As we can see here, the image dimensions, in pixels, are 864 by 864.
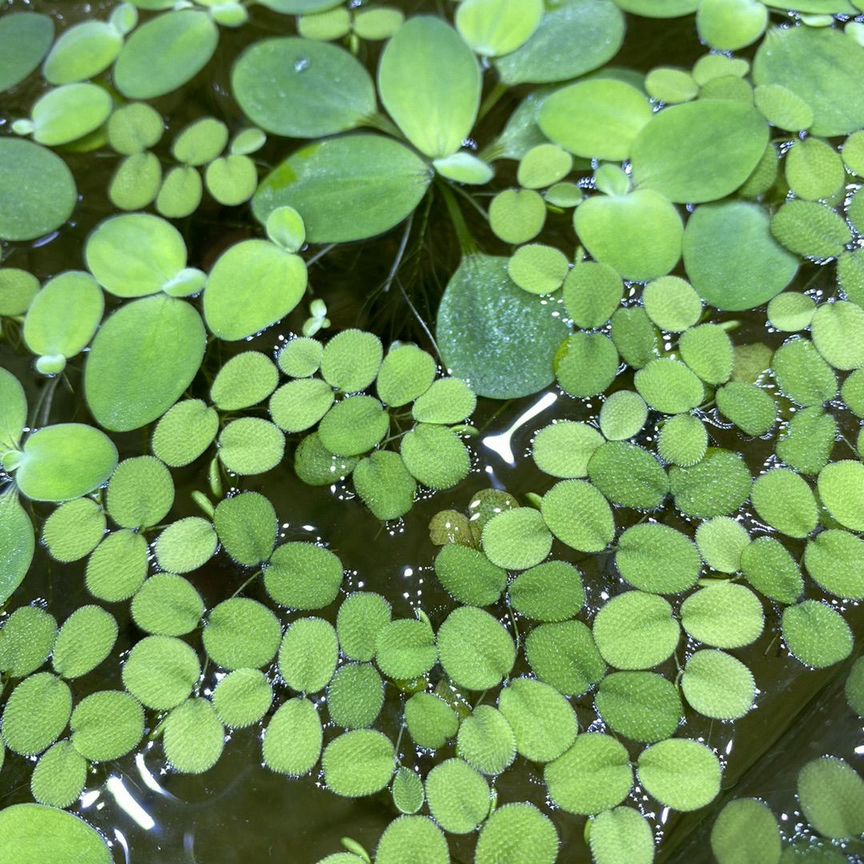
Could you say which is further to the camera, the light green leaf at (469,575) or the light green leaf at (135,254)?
the light green leaf at (135,254)

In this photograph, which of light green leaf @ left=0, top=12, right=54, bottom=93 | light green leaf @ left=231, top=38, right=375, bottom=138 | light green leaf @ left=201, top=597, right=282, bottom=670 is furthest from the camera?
light green leaf @ left=0, top=12, right=54, bottom=93

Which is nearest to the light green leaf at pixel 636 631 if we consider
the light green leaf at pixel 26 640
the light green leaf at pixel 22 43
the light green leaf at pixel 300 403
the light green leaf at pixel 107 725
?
the light green leaf at pixel 300 403

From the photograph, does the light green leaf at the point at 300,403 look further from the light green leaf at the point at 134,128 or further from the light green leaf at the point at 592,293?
the light green leaf at the point at 134,128

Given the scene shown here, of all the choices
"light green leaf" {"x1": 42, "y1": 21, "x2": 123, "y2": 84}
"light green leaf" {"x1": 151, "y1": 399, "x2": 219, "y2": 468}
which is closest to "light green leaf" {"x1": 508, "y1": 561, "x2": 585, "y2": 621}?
"light green leaf" {"x1": 151, "y1": 399, "x2": 219, "y2": 468}

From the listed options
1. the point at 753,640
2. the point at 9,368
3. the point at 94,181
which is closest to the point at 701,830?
the point at 753,640

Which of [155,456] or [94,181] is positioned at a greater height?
[94,181]

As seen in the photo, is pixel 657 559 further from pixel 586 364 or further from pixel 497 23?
pixel 497 23

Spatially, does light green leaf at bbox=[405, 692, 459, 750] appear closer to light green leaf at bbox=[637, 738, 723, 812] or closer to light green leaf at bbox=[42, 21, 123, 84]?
light green leaf at bbox=[637, 738, 723, 812]

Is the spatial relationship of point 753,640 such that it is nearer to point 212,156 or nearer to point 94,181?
point 212,156
